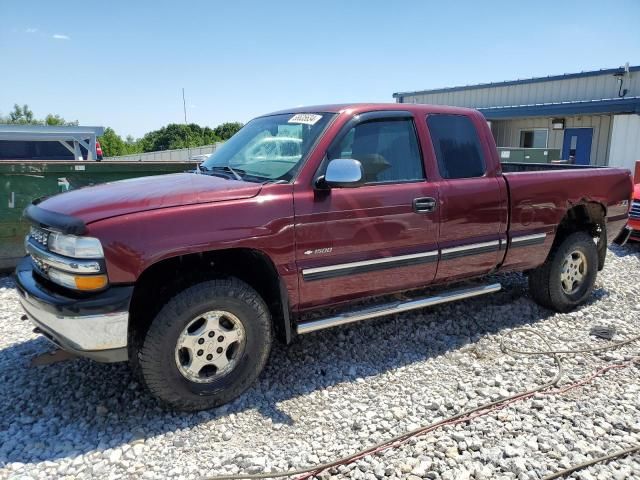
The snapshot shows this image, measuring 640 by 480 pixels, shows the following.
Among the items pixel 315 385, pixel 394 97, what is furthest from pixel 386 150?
pixel 394 97

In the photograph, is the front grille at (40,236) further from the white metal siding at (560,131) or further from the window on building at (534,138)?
the window on building at (534,138)

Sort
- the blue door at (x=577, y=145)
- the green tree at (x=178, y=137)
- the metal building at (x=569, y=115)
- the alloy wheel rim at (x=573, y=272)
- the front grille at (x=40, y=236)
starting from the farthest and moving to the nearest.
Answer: the green tree at (x=178, y=137)
the blue door at (x=577, y=145)
the metal building at (x=569, y=115)
the alloy wheel rim at (x=573, y=272)
the front grille at (x=40, y=236)

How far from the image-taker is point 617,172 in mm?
5230

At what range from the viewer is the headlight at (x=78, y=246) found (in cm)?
280

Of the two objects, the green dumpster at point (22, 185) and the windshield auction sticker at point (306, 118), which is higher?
the windshield auction sticker at point (306, 118)

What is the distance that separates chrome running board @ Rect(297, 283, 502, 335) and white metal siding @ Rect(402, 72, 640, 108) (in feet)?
47.5

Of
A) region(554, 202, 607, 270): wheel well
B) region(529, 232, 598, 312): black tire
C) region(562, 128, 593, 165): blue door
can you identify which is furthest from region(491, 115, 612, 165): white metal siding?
region(529, 232, 598, 312): black tire

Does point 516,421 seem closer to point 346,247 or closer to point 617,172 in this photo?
point 346,247

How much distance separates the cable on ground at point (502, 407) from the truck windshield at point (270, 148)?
180 cm

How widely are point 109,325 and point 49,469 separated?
0.83 m

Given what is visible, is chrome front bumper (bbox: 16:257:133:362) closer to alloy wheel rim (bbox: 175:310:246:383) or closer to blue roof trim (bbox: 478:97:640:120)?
alloy wheel rim (bbox: 175:310:246:383)

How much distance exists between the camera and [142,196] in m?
3.10

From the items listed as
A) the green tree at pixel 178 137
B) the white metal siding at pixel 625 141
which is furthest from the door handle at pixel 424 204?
the green tree at pixel 178 137

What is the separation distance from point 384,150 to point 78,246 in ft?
7.38
